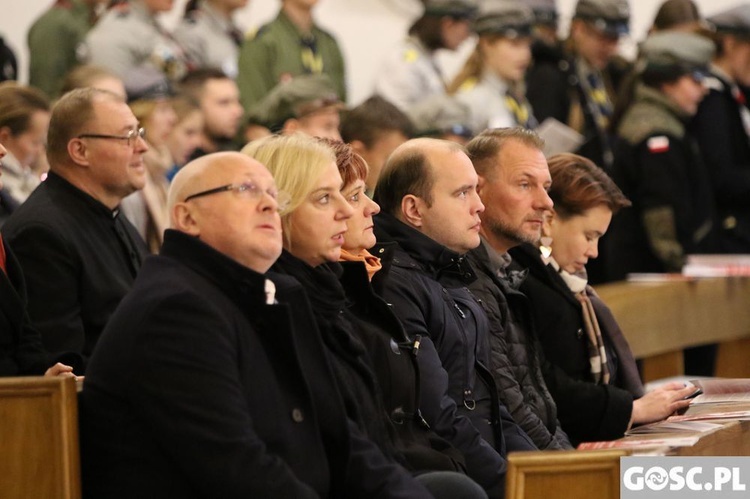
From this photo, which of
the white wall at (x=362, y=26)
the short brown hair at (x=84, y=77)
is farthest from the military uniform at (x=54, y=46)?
the white wall at (x=362, y=26)

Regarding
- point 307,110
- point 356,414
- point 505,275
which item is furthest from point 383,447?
point 307,110

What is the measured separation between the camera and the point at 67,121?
4363mm

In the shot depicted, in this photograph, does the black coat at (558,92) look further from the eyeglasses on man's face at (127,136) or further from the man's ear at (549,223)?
the eyeglasses on man's face at (127,136)

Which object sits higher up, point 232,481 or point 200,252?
point 200,252

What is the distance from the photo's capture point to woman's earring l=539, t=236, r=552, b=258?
4.72 m

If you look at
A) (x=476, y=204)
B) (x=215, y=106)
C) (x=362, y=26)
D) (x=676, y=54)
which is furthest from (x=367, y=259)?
(x=362, y=26)

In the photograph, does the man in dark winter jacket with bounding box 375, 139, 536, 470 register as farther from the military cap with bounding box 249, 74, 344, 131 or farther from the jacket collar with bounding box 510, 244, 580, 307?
the military cap with bounding box 249, 74, 344, 131

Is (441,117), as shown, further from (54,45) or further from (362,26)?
(362,26)

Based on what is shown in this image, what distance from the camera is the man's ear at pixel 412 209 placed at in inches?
160

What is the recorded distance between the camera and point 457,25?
24.8 feet

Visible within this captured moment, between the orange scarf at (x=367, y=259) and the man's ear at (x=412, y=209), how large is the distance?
33 centimetres

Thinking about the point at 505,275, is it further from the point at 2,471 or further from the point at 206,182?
the point at 2,471

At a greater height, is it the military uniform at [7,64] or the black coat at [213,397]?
the military uniform at [7,64]

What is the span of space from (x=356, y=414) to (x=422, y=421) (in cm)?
31
